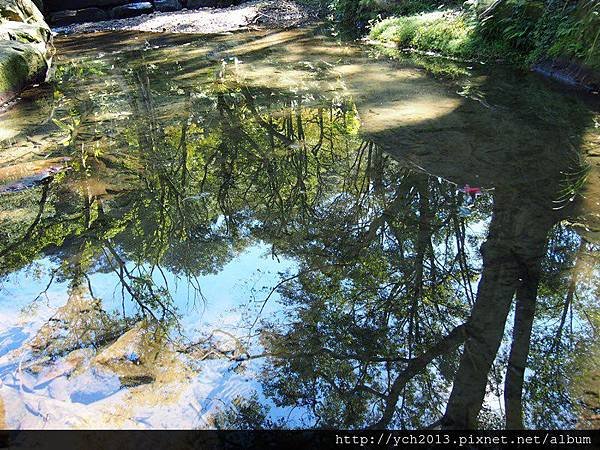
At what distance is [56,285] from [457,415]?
2825 millimetres

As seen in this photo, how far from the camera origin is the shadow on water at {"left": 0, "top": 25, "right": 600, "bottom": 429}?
2.66m

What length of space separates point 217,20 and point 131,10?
197 inches

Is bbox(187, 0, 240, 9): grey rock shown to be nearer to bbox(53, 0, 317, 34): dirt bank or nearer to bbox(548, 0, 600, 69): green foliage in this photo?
bbox(53, 0, 317, 34): dirt bank

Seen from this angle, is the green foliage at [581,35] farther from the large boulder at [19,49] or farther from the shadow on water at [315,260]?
the large boulder at [19,49]

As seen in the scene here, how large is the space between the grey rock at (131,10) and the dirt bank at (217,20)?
0.70m

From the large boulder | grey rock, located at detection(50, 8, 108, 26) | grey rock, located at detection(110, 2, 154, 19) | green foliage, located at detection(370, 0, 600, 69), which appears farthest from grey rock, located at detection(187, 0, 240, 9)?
green foliage, located at detection(370, 0, 600, 69)

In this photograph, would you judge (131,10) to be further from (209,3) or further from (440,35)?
(440,35)

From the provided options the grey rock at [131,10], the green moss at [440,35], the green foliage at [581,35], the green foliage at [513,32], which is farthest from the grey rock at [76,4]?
the green foliage at [581,35]

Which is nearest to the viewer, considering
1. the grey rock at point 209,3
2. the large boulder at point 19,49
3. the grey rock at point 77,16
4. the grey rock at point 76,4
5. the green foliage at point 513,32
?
the green foliage at point 513,32

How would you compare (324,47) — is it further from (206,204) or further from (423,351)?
(423,351)

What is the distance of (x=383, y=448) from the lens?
2342 millimetres

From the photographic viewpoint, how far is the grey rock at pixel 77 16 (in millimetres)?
18842

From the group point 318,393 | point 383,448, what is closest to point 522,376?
point 383,448

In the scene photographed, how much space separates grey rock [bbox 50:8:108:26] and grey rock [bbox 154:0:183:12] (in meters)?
1.98
